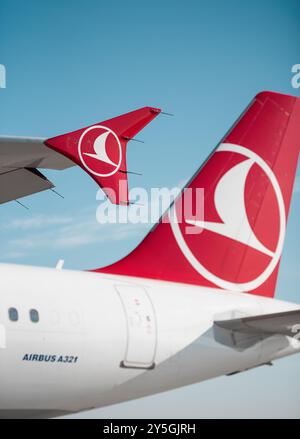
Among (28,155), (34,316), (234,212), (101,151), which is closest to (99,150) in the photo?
(101,151)

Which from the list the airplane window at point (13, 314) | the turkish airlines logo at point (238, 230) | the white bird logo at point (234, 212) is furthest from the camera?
the white bird logo at point (234, 212)

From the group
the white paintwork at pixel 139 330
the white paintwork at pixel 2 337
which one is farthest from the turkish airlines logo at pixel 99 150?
the white paintwork at pixel 2 337

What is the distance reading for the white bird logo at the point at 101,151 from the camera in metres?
14.7

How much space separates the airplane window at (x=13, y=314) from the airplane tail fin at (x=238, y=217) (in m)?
2.35

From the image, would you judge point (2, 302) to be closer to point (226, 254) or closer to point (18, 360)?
point (18, 360)

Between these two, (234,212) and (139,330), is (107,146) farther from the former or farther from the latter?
(139,330)

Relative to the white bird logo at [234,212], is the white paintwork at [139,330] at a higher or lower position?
lower

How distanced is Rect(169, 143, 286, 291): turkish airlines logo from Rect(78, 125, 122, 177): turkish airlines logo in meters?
2.66

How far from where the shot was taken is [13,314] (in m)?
9.23

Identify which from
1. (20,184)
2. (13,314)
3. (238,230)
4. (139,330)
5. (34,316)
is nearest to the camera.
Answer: (13,314)

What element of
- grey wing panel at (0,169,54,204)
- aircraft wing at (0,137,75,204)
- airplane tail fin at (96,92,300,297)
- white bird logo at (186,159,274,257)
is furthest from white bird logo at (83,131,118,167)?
grey wing panel at (0,169,54,204)

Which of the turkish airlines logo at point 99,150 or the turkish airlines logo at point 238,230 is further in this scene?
the turkish airlines logo at point 99,150

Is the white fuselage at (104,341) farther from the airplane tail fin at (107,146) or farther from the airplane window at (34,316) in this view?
the airplane tail fin at (107,146)

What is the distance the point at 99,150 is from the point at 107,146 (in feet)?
0.57
